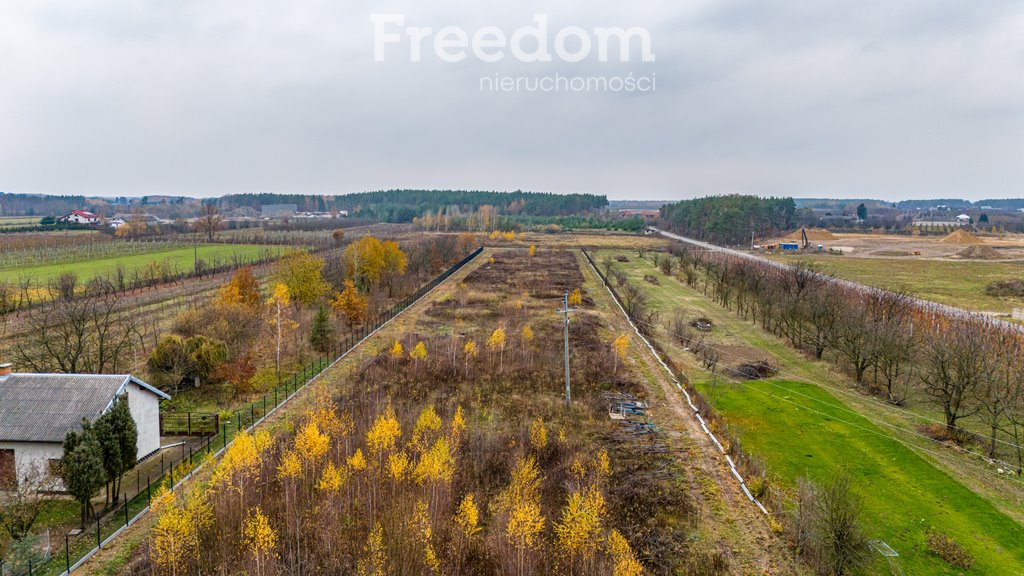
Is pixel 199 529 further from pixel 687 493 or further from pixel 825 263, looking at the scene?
pixel 825 263

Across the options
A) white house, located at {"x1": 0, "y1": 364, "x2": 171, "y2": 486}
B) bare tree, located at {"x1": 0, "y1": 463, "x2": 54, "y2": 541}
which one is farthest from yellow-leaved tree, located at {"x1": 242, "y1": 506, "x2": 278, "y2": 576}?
white house, located at {"x1": 0, "y1": 364, "x2": 171, "y2": 486}

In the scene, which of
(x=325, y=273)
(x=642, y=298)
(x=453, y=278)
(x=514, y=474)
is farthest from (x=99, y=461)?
(x=453, y=278)

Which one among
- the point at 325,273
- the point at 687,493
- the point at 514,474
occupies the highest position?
the point at 325,273

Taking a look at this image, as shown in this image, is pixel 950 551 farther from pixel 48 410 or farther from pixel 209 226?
pixel 209 226

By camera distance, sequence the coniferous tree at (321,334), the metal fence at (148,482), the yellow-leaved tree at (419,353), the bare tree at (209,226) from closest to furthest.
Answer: the metal fence at (148,482) < the yellow-leaved tree at (419,353) < the coniferous tree at (321,334) < the bare tree at (209,226)

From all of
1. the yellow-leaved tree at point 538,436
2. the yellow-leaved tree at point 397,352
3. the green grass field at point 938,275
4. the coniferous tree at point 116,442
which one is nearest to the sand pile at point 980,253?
the green grass field at point 938,275

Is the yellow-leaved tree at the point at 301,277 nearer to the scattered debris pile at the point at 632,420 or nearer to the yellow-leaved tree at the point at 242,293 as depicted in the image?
the yellow-leaved tree at the point at 242,293

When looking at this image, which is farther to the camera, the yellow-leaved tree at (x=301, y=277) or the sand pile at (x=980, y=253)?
the sand pile at (x=980, y=253)

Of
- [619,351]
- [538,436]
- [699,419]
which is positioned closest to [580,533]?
[538,436]

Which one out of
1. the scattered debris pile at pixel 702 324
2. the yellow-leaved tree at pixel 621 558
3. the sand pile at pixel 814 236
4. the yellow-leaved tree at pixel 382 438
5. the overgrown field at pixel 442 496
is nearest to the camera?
the yellow-leaved tree at pixel 621 558
